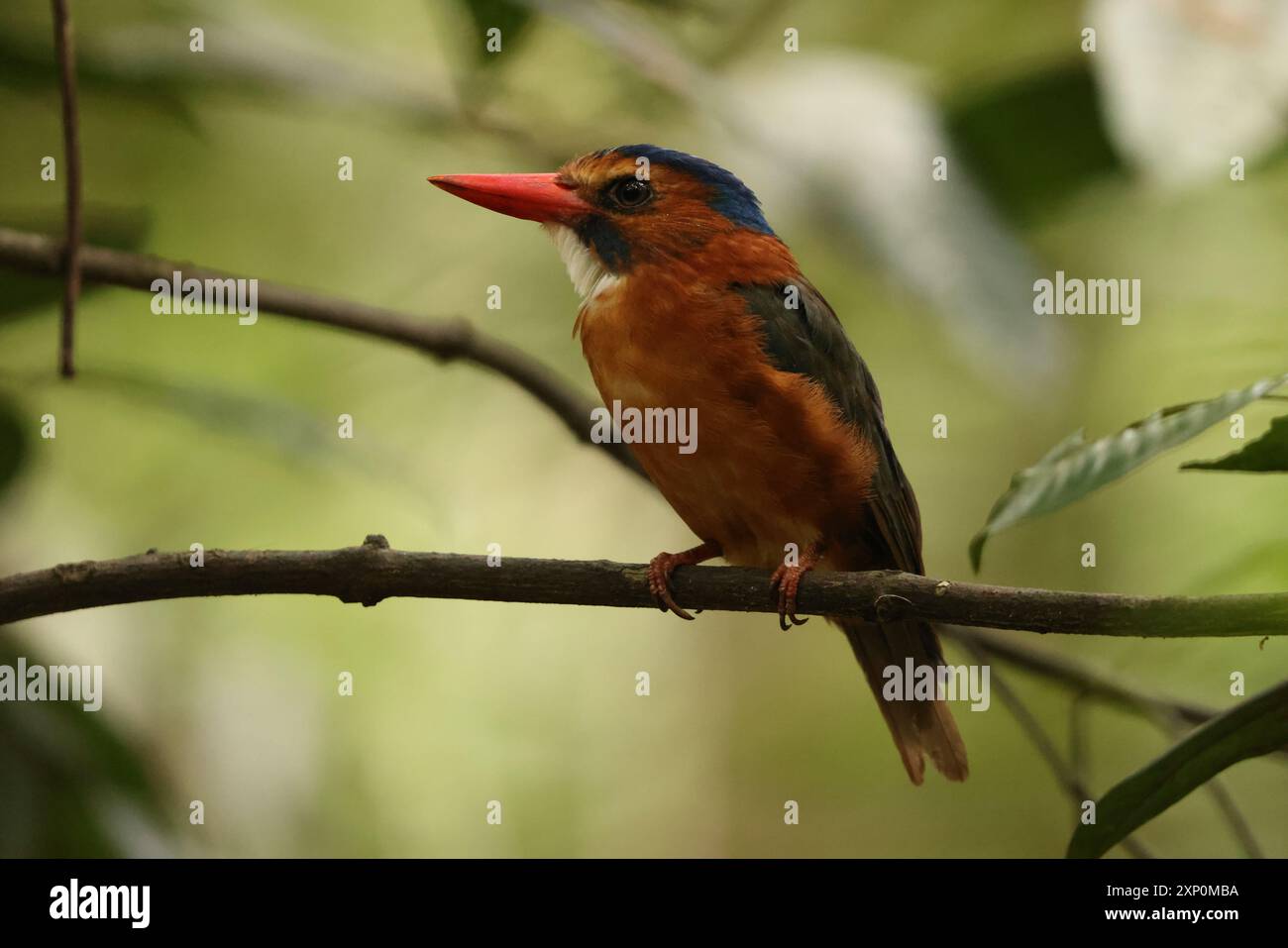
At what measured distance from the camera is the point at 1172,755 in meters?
1.75

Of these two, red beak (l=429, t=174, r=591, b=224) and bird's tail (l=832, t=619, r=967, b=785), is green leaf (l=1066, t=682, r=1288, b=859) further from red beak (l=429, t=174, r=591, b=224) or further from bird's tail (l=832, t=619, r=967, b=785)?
red beak (l=429, t=174, r=591, b=224)

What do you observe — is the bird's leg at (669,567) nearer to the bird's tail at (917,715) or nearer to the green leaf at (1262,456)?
the bird's tail at (917,715)

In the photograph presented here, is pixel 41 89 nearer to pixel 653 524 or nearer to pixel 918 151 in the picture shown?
pixel 918 151

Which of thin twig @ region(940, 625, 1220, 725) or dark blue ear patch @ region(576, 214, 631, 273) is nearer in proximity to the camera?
thin twig @ region(940, 625, 1220, 725)

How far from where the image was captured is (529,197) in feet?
9.99

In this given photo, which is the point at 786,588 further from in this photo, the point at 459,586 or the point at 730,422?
the point at 459,586

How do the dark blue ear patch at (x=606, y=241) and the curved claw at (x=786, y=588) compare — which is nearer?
the curved claw at (x=786, y=588)

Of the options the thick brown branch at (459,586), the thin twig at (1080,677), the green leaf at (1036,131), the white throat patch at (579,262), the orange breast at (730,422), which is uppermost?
the green leaf at (1036,131)

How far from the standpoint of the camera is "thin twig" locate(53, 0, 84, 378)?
2.16 metres

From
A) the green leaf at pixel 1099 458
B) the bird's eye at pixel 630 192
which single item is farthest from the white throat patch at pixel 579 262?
the green leaf at pixel 1099 458

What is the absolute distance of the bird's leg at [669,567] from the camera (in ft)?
6.96

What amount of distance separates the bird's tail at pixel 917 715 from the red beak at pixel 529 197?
1154 millimetres

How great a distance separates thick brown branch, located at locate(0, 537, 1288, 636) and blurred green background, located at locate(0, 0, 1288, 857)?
1.62 feet

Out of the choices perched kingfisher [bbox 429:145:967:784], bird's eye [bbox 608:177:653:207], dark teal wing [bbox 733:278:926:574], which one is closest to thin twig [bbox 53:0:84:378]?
perched kingfisher [bbox 429:145:967:784]
